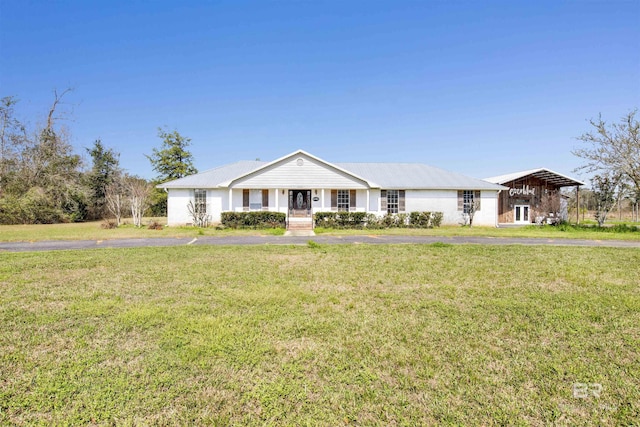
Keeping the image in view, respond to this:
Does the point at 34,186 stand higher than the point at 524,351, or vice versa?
the point at 34,186

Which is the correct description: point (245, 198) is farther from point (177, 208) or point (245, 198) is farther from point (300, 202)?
point (177, 208)

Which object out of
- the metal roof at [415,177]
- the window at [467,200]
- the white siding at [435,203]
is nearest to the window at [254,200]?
the white siding at [435,203]

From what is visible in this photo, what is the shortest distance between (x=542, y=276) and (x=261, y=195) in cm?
1800

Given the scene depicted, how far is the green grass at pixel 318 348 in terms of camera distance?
8.07 feet

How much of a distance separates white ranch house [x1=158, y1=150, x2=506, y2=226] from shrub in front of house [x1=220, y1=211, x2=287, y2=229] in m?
1.48

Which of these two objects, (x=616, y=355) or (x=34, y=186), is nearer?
(x=616, y=355)

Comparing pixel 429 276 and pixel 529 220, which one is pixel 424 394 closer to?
pixel 429 276

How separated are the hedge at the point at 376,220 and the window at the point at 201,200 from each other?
8.02 metres

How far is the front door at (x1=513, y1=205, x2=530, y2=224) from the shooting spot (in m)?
26.1

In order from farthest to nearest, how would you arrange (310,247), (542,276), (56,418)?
(310,247) → (542,276) → (56,418)

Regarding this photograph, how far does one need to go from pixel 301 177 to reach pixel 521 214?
18.9 meters

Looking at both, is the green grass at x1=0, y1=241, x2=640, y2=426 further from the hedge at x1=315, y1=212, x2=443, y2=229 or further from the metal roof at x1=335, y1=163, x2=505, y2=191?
the metal roof at x1=335, y1=163, x2=505, y2=191

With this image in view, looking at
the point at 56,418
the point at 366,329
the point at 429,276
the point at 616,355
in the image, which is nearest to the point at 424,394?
the point at 366,329

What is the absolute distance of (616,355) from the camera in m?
3.27
